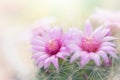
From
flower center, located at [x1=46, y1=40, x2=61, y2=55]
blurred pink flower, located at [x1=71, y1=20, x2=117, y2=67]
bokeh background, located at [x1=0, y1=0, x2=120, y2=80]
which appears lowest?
blurred pink flower, located at [x1=71, y1=20, x2=117, y2=67]

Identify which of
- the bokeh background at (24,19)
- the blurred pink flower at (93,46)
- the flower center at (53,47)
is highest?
the bokeh background at (24,19)

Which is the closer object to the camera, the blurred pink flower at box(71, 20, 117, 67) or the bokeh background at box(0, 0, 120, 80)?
the blurred pink flower at box(71, 20, 117, 67)

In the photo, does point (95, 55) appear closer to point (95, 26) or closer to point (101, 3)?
point (95, 26)

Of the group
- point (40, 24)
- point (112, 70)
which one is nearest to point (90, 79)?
point (112, 70)

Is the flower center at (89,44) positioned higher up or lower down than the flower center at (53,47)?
lower down

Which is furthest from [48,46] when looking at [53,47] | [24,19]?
[24,19]

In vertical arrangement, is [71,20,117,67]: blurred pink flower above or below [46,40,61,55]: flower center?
below

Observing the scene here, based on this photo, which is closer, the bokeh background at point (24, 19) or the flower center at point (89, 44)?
the flower center at point (89, 44)
